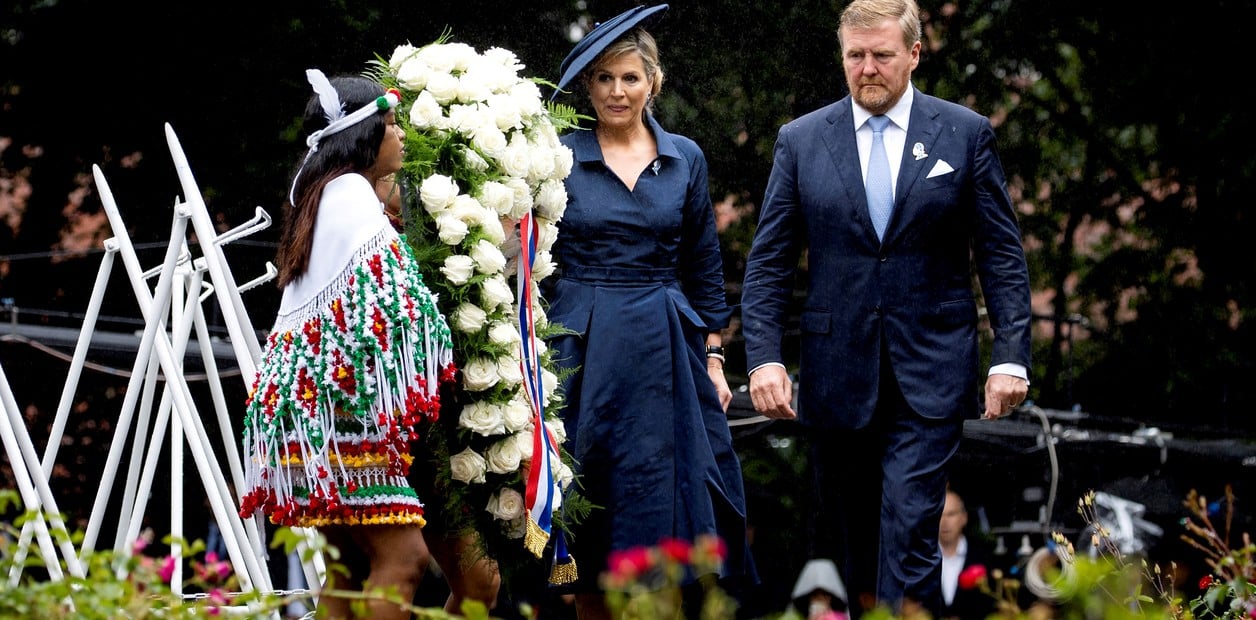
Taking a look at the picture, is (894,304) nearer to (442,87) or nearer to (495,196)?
(495,196)

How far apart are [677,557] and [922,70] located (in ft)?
20.2

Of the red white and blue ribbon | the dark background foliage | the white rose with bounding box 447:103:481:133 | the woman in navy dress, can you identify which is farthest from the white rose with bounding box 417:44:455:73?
the dark background foliage

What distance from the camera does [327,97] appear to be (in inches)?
149

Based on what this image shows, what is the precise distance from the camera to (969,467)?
7.50m

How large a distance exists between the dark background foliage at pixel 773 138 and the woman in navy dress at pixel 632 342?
2529 millimetres

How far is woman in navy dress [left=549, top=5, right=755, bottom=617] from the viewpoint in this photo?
4.49 m

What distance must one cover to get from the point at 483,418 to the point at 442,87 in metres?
0.82

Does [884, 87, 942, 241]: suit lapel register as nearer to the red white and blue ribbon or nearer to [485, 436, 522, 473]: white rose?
the red white and blue ribbon

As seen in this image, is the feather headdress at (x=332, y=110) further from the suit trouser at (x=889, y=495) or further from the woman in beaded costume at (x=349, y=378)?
the suit trouser at (x=889, y=495)

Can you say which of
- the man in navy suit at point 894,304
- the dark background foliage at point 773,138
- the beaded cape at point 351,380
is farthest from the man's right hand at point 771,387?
the dark background foliage at point 773,138

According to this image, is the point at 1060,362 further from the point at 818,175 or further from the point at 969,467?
the point at 818,175

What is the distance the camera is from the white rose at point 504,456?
3.99 meters

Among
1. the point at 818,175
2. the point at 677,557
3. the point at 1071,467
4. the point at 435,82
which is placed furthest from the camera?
the point at 1071,467

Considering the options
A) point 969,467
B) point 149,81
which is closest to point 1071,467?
point 969,467
